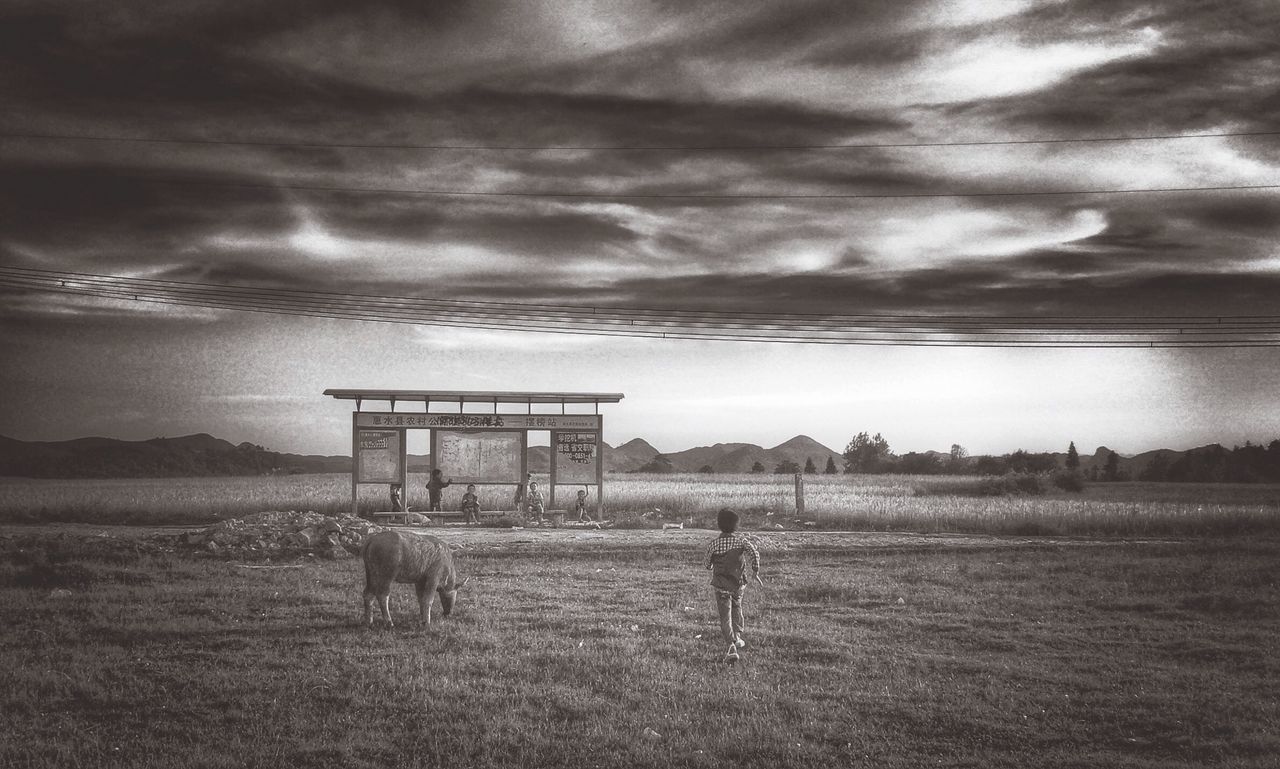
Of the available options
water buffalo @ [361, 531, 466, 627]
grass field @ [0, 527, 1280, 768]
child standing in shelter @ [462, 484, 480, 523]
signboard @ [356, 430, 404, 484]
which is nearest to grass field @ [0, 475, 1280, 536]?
signboard @ [356, 430, 404, 484]

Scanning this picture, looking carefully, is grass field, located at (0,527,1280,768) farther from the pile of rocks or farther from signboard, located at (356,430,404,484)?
signboard, located at (356,430,404,484)

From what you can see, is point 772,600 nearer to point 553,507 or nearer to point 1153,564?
point 1153,564

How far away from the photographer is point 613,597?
597 inches

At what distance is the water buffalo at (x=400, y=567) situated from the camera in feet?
40.1

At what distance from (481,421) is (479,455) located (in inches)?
49.1

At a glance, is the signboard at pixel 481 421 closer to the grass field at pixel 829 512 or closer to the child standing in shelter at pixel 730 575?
the grass field at pixel 829 512

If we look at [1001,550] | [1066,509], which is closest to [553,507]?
[1001,550]

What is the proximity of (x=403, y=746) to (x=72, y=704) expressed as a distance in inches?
149

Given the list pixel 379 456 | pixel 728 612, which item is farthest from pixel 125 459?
pixel 728 612

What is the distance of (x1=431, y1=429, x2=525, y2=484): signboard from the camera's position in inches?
1236

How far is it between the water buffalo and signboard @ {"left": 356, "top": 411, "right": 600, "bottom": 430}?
1854 centimetres

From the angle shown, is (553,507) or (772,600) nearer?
(772,600)

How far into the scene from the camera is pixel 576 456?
105 feet

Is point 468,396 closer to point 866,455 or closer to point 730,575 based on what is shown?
point 730,575
